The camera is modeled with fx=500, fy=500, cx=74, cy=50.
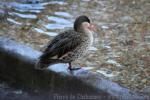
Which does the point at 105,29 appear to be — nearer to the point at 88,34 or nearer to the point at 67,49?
the point at 88,34

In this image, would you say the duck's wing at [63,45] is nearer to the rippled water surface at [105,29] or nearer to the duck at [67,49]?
the duck at [67,49]

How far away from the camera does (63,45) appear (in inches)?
235

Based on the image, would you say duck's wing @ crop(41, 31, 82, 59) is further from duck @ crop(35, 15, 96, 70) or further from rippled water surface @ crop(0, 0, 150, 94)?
rippled water surface @ crop(0, 0, 150, 94)

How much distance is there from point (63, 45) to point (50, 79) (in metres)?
0.51

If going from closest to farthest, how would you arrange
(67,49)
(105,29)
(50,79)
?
(67,49) < (50,79) < (105,29)

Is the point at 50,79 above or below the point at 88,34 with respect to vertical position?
below

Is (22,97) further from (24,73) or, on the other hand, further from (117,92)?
(117,92)

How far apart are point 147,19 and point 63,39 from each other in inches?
141

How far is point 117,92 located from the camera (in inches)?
213

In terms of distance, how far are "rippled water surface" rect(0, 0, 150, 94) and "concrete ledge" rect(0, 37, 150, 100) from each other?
59 centimetres

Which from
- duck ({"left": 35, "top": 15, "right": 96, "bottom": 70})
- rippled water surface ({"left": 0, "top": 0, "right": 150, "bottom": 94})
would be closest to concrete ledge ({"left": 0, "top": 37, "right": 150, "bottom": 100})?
duck ({"left": 35, "top": 15, "right": 96, "bottom": 70})

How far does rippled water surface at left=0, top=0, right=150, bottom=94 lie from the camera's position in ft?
Answer: 22.6

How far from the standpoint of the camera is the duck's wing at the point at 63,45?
19.5 ft

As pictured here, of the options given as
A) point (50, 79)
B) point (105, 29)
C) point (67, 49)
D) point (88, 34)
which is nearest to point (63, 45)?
point (67, 49)
